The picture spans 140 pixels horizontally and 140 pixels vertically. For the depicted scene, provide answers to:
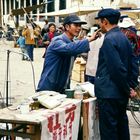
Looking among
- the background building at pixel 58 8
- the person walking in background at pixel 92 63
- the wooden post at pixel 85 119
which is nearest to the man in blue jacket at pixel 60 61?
the wooden post at pixel 85 119

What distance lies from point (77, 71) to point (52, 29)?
18.8 feet

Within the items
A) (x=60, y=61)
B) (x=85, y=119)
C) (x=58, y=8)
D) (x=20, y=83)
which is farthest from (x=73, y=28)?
(x=58, y=8)

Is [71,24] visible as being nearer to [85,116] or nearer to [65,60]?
[65,60]

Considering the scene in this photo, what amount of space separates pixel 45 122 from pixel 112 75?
1.11 meters

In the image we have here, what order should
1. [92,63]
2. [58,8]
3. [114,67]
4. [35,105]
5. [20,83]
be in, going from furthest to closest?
[58,8], [20,83], [92,63], [114,67], [35,105]

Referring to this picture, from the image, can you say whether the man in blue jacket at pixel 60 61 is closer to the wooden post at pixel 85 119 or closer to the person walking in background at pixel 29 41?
the wooden post at pixel 85 119

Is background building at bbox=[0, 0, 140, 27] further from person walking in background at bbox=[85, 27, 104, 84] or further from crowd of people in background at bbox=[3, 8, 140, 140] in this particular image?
crowd of people in background at bbox=[3, 8, 140, 140]

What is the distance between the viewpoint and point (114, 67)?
5508 millimetres

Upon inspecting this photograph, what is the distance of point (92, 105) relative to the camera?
5883 mm

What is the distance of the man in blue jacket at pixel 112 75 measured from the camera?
5.54m

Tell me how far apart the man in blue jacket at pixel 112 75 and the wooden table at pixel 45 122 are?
0.35 metres

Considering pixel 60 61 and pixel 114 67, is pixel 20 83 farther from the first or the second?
pixel 114 67

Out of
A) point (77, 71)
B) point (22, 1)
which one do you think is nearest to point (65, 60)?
point (77, 71)

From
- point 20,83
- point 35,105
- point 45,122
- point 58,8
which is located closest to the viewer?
point 45,122
